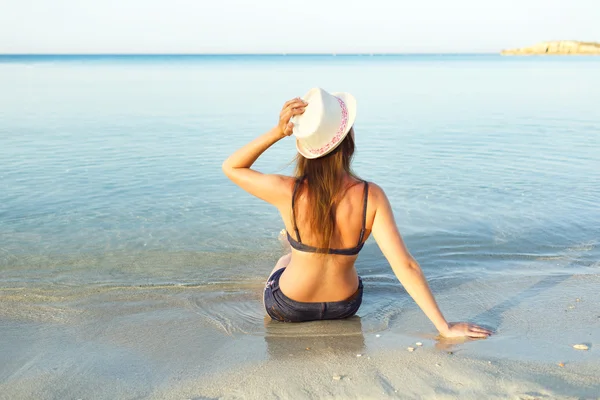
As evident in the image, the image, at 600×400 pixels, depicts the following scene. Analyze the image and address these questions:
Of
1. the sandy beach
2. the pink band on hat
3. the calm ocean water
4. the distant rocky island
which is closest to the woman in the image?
the pink band on hat

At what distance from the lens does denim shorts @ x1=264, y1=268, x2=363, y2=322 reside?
4.16 metres

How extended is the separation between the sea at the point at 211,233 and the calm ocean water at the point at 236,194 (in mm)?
32

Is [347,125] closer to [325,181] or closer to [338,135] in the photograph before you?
[338,135]

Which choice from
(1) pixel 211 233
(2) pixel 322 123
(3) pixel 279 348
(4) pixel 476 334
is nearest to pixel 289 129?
(2) pixel 322 123

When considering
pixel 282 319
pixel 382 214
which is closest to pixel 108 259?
pixel 282 319

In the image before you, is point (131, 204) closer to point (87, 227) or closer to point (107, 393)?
point (87, 227)

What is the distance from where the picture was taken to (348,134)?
11.8 ft

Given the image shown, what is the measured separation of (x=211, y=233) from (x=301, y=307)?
2.97 meters

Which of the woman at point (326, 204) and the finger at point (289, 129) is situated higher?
the finger at point (289, 129)

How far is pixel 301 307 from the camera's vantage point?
414 cm

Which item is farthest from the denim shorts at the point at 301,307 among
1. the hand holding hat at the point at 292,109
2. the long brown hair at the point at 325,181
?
the hand holding hat at the point at 292,109

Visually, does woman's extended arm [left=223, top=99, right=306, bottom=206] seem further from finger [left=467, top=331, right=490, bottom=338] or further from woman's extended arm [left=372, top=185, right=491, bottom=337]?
finger [left=467, top=331, right=490, bottom=338]

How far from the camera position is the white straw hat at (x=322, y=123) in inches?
134

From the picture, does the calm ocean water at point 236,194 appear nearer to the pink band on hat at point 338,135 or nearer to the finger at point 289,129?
the finger at point 289,129
